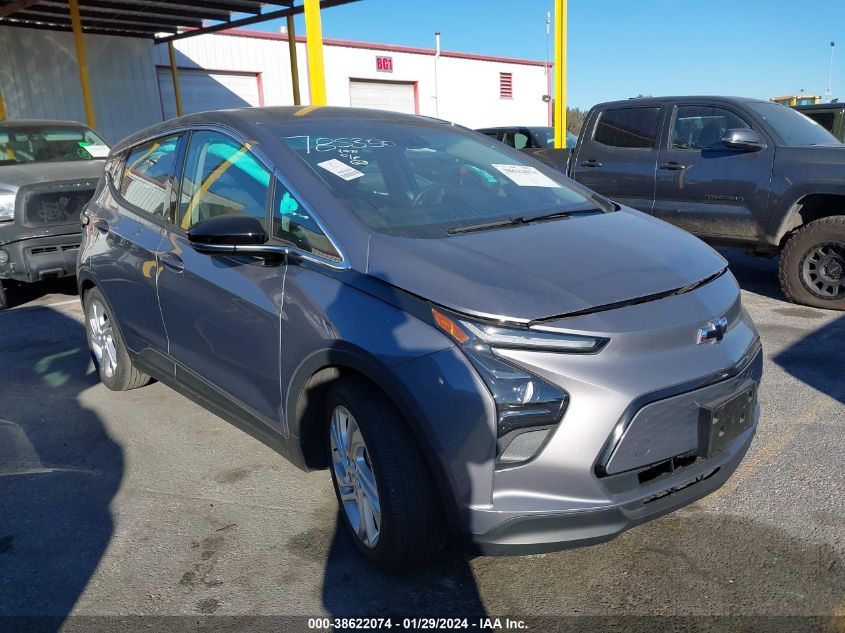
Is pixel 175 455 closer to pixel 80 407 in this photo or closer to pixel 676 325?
pixel 80 407

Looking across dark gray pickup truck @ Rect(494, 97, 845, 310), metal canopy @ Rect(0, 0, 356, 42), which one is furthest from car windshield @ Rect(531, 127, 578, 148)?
dark gray pickup truck @ Rect(494, 97, 845, 310)

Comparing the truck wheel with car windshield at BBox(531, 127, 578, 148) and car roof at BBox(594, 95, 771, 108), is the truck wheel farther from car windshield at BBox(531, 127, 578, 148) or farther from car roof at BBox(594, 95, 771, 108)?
car windshield at BBox(531, 127, 578, 148)

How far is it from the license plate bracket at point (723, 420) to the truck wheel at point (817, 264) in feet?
13.4

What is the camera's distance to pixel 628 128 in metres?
7.20

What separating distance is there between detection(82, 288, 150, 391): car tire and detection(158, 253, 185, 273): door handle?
3.32 feet

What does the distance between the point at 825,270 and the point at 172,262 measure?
208 inches

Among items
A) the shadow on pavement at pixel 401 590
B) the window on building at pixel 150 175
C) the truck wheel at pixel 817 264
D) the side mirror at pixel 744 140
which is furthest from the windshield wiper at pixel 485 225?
the truck wheel at pixel 817 264

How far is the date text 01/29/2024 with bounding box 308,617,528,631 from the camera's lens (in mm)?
2326

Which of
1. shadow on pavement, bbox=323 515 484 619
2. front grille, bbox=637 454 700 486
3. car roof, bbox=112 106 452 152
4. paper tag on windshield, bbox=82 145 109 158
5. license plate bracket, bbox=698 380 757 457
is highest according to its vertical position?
car roof, bbox=112 106 452 152

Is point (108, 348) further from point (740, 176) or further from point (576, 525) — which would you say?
point (740, 176)

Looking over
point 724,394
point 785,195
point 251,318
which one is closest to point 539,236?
point 724,394

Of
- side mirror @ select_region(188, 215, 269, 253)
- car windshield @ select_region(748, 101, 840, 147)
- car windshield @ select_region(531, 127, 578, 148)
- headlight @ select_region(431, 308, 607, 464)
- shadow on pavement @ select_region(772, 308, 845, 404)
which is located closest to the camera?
headlight @ select_region(431, 308, 607, 464)

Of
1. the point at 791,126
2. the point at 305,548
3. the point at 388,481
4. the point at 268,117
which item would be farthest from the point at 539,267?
the point at 791,126

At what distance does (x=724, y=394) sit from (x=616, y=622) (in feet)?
2.73
